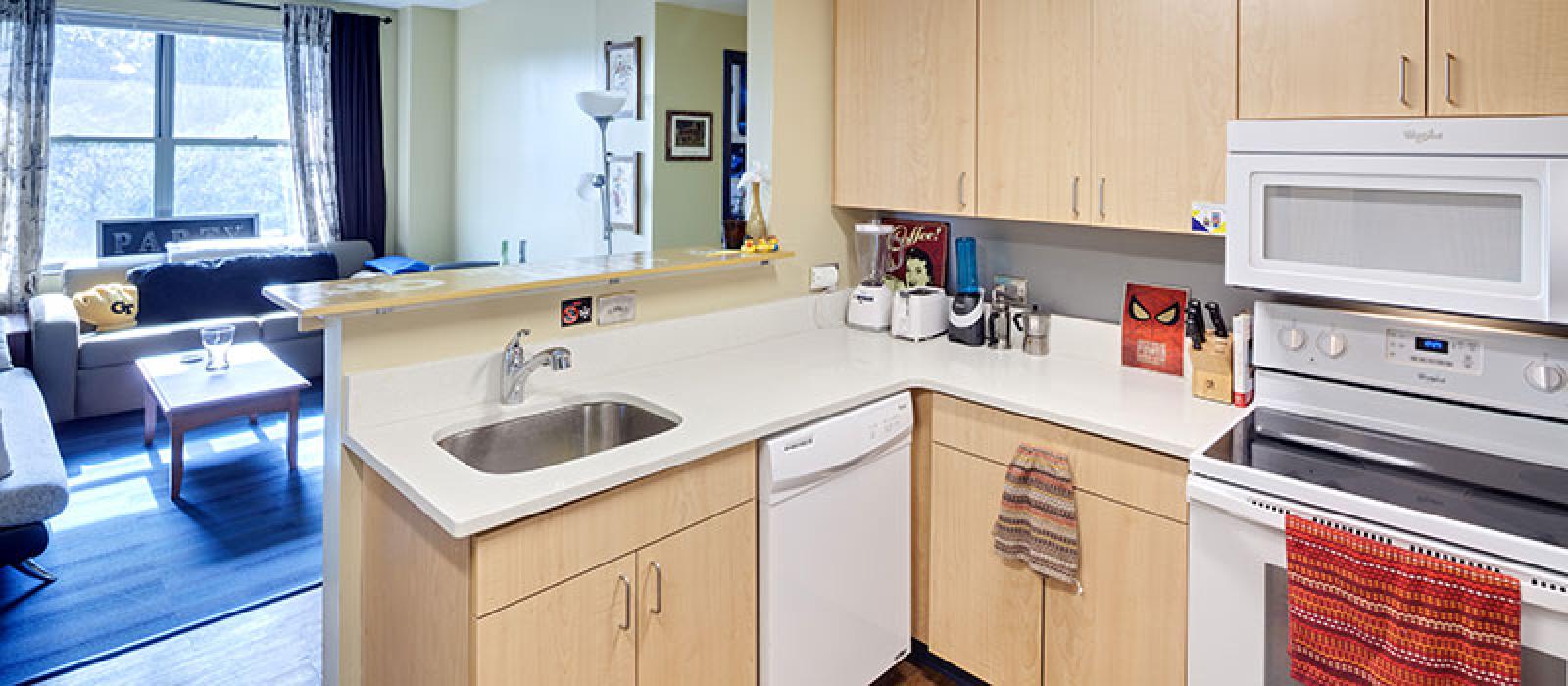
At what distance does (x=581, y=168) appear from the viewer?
5.11 m

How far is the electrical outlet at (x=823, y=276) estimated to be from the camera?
2.84 metres

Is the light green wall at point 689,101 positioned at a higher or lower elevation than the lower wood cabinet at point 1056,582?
higher

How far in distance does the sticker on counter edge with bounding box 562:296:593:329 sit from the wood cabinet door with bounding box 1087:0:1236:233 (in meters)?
1.28

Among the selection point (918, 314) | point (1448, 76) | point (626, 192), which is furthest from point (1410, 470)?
point (626, 192)

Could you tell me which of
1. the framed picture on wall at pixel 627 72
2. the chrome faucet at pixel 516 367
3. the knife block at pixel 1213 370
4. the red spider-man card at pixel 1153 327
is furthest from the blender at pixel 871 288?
the framed picture on wall at pixel 627 72

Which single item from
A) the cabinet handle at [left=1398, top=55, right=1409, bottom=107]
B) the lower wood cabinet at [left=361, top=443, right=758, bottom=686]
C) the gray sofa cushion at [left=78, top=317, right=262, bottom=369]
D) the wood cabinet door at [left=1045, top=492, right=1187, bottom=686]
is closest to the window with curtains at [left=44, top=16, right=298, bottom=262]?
the gray sofa cushion at [left=78, top=317, right=262, bottom=369]

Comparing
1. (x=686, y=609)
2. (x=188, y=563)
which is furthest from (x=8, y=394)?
(x=686, y=609)

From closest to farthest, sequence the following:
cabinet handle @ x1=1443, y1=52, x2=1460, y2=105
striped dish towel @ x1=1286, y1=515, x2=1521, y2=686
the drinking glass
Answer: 1. striped dish towel @ x1=1286, y1=515, x2=1521, y2=686
2. cabinet handle @ x1=1443, y1=52, x2=1460, y2=105
3. the drinking glass

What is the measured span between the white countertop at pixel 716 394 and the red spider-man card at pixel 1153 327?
0.15 feet

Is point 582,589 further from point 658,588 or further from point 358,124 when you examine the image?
point 358,124

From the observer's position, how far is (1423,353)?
1.72 meters

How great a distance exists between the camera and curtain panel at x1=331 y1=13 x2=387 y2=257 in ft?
20.4

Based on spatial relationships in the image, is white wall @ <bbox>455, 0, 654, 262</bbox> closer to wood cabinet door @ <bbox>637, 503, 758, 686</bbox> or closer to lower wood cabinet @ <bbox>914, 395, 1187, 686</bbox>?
lower wood cabinet @ <bbox>914, 395, 1187, 686</bbox>

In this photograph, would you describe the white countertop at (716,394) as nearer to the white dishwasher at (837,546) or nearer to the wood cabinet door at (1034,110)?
the white dishwasher at (837,546)
